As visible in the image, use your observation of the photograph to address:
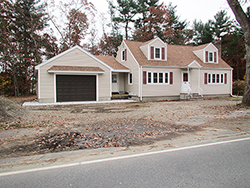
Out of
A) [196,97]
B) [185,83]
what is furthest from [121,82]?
[196,97]

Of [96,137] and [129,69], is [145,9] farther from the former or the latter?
[96,137]

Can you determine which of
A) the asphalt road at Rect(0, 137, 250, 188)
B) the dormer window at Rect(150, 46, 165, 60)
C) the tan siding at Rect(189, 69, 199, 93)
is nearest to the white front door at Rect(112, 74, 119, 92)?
the dormer window at Rect(150, 46, 165, 60)

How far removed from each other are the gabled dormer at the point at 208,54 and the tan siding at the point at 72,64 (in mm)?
12734

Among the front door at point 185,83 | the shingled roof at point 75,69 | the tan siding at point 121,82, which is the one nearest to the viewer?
the shingled roof at point 75,69

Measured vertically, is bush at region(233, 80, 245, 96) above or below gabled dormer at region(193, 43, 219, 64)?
below

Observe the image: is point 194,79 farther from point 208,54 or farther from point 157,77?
point 157,77

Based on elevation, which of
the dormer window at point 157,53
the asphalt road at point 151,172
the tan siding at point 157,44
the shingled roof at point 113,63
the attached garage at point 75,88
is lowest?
the asphalt road at point 151,172

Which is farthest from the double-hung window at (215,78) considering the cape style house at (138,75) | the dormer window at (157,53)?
the dormer window at (157,53)

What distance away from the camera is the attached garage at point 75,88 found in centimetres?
1809

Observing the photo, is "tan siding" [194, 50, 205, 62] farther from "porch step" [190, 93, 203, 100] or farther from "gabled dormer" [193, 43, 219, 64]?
"porch step" [190, 93, 203, 100]

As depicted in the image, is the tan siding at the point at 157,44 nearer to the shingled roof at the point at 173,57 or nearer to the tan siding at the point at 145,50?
the tan siding at the point at 145,50

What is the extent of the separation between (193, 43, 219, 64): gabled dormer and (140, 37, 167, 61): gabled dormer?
5806mm

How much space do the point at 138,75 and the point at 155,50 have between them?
12.8 ft

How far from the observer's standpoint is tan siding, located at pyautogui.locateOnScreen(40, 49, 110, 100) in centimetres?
1758
